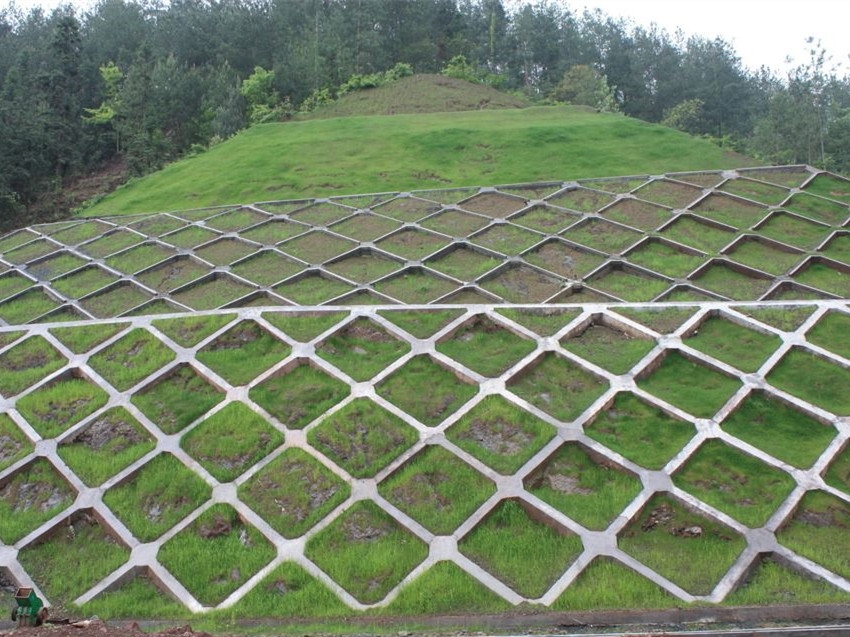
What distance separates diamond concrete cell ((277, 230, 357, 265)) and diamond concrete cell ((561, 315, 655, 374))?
6.12 meters

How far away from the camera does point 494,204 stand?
17953 millimetres

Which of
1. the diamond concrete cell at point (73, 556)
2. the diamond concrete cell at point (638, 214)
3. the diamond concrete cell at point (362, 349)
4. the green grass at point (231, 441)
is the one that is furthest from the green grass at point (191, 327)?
the diamond concrete cell at point (638, 214)

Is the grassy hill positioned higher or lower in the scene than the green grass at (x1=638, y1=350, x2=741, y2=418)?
higher

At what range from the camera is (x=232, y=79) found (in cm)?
3722

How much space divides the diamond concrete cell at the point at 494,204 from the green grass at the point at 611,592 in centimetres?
1083

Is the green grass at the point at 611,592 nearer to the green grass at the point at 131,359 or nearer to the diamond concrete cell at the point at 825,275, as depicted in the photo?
the green grass at the point at 131,359

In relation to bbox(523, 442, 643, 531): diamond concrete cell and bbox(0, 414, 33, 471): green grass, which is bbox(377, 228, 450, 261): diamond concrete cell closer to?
bbox(523, 442, 643, 531): diamond concrete cell

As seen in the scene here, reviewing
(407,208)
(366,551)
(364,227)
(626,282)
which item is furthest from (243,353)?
(407,208)

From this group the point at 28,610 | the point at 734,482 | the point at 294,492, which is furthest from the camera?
the point at 294,492

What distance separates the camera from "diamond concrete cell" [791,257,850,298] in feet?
43.9

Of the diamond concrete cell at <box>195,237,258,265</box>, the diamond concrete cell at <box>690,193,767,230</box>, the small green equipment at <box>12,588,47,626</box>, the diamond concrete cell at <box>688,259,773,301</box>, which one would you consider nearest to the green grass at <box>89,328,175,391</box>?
the diamond concrete cell at <box>195,237,258,265</box>

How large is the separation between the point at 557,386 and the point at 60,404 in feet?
24.5

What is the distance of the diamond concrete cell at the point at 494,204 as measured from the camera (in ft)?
57.2

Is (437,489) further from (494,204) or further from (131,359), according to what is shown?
(494,204)
